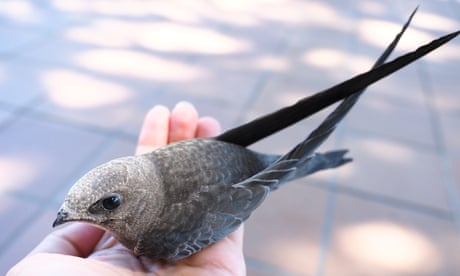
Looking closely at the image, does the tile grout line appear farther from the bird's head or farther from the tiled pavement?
the bird's head

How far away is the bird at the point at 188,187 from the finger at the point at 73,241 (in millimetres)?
177

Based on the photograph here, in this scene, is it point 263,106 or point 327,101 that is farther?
point 263,106

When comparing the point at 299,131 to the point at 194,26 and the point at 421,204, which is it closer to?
the point at 421,204

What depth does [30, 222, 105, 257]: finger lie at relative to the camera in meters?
0.96

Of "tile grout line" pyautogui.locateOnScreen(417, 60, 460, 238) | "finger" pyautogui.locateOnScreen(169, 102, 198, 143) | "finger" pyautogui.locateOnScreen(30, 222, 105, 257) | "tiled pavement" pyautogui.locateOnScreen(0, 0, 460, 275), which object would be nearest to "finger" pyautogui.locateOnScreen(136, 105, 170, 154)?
"finger" pyautogui.locateOnScreen(169, 102, 198, 143)

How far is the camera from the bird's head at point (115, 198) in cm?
77

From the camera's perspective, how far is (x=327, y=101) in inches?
33.4

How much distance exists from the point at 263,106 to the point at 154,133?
0.86 meters

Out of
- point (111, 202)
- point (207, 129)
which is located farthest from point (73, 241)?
point (207, 129)

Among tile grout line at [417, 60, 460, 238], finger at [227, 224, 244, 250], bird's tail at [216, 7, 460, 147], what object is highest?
tile grout line at [417, 60, 460, 238]

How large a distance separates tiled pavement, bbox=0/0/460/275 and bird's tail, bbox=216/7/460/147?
21.1 inches

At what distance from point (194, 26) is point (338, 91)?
2026 millimetres

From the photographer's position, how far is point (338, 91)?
2.71ft

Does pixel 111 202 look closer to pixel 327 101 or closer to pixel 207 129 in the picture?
pixel 327 101
